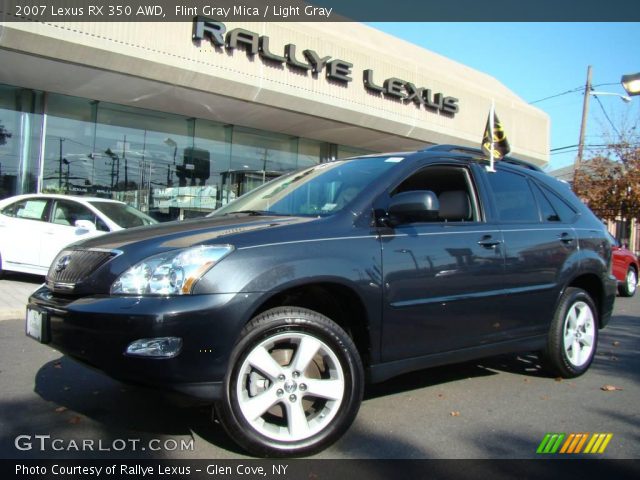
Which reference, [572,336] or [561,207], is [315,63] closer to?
[561,207]

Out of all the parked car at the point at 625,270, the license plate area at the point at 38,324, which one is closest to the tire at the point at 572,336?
the license plate area at the point at 38,324

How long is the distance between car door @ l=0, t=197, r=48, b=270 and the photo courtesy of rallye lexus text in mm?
6186

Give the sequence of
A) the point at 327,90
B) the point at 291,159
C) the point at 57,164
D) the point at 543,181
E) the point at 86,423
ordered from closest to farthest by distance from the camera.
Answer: the point at 86,423
the point at 543,181
the point at 57,164
the point at 327,90
the point at 291,159

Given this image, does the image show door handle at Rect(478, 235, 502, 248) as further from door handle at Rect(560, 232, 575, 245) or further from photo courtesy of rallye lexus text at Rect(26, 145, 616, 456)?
door handle at Rect(560, 232, 575, 245)

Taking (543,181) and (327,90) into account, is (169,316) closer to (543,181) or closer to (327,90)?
(543,181)

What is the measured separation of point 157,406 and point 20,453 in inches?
36.7

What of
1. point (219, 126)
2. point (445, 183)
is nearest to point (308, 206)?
point (445, 183)

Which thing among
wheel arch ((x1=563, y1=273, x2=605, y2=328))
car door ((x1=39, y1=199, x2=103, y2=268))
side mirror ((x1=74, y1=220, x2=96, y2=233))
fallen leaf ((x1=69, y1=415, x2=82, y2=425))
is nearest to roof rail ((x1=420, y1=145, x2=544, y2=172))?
wheel arch ((x1=563, y1=273, x2=605, y2=328))

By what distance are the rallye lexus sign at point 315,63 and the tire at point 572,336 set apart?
30.8 ft

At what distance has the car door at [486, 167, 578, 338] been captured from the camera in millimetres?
4137

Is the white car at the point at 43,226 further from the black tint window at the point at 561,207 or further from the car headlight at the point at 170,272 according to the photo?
the black tint window at the point at 561,207

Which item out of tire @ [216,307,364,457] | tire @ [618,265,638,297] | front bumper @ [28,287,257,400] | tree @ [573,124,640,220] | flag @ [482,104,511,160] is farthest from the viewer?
tree @ [573,124,640,220]

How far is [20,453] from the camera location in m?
2.93

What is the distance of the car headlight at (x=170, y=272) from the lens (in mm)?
2760
